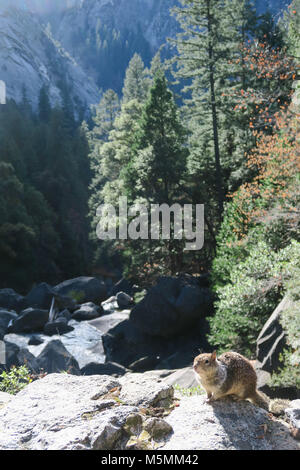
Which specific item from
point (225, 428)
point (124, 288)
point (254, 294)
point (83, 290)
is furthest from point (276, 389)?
point (124, 288)

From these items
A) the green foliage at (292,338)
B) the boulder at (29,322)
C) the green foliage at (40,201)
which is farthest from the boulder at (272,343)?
the green foliage at (40,201)

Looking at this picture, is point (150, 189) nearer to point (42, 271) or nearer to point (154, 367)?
point (154, 367)

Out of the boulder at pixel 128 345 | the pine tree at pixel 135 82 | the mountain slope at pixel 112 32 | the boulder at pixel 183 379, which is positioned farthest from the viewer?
the mountain slope at pixel 112 32

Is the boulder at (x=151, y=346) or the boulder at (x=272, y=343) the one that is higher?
the boulder at (x=272, y=343)

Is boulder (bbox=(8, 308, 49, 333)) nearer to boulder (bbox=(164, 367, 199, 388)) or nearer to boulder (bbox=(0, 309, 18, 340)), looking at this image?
Answer: boulder (bbox=(0, 309, 18, 340))

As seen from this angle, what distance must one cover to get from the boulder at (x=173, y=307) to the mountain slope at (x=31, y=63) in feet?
239

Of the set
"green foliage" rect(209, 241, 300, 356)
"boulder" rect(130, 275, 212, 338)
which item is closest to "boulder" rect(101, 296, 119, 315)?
"boulder" rect(130, 275, 212, 338)

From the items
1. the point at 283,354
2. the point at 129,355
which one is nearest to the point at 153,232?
the point at 129,355

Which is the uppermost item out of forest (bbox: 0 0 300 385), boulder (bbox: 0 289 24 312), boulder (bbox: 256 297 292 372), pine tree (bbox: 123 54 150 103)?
pine tree (bbox: 123 54 150 103)

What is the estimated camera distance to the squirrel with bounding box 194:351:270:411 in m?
3.55

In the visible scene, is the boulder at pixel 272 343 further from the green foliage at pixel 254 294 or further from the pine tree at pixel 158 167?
the pine tree at pixel 158 167

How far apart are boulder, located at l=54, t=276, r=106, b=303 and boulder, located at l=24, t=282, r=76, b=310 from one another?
1935 millimetres

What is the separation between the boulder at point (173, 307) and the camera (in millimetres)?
18312

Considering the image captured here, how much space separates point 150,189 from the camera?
2302 cm
